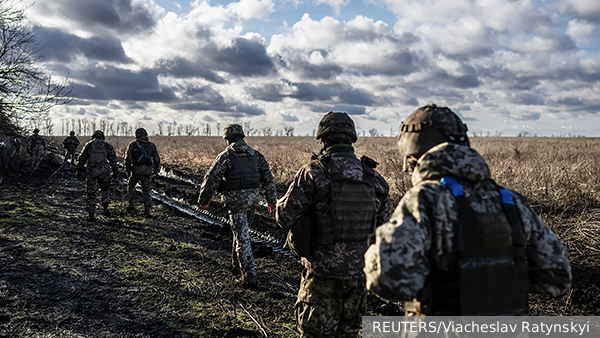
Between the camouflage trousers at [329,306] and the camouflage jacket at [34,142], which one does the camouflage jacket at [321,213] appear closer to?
the camouflage trousers at [329,306]

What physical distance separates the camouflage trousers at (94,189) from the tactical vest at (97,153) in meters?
0.45

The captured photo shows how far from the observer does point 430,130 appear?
210 cm

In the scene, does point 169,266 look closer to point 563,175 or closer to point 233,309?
point 233,309

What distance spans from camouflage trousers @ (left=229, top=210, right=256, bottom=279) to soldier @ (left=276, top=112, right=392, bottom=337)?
2.04 meters

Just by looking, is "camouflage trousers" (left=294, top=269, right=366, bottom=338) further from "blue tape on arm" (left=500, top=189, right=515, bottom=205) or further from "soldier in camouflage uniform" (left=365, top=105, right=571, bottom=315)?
"blue tape on arm" (left=500, top=189, right=515, bottom=205)

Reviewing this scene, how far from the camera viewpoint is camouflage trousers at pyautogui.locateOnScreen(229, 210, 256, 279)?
4.86 metres

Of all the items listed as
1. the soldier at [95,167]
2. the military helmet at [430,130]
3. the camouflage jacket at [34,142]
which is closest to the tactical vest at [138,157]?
the soldier at [95,167]

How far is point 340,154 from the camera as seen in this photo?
302cm

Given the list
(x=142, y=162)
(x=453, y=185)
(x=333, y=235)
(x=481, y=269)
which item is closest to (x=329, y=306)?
(x=333, y=235)

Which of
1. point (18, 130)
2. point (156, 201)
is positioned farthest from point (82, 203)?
point (18, 130)

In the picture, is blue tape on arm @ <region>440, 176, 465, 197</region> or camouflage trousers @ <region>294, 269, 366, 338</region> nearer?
blue tape on arm @ <region>440, 176, 465, 197</region>

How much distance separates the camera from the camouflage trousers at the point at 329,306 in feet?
9.29

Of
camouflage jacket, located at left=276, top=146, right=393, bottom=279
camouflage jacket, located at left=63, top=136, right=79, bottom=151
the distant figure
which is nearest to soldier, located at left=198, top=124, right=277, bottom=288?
camouflage jacket, located at left=276, top=146, right=393, bottom=279

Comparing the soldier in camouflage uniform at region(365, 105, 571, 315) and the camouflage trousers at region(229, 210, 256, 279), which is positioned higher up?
the soldier in camouflage uniform at region(365, 105, 571, 315)
